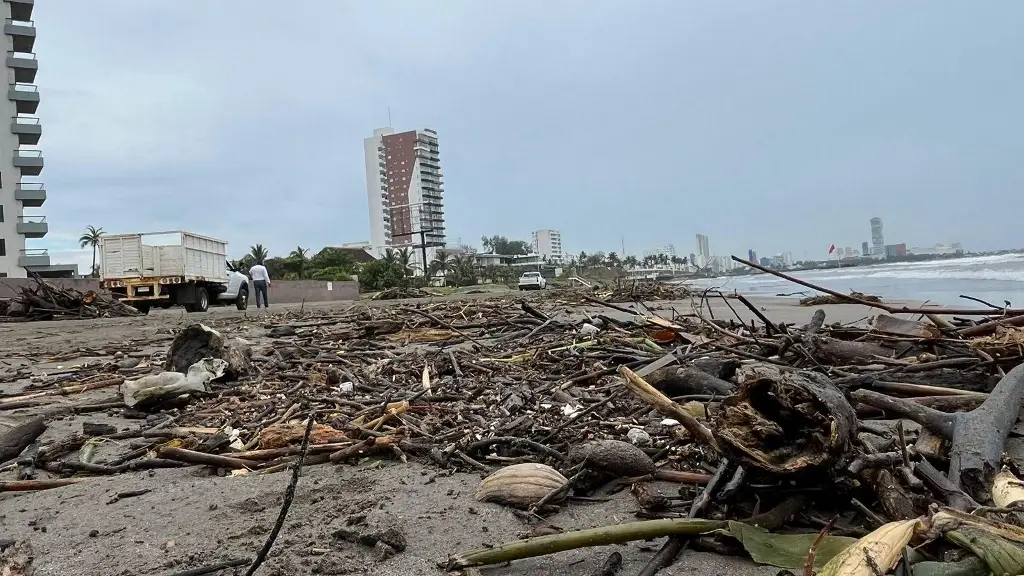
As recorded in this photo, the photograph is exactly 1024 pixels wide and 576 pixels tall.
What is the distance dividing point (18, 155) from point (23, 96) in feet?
17.8

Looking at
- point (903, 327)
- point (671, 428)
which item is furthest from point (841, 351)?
point (671, 428)

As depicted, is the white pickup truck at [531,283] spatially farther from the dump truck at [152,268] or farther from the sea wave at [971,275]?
the dump truck at [152,268]

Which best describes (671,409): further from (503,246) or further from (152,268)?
(503,246)

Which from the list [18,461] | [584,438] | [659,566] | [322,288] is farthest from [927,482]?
[322,288]

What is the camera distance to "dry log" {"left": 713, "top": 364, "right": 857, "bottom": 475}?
151 cm

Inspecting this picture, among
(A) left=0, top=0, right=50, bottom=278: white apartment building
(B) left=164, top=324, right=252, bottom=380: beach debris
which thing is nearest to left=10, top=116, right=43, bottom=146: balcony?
(A) left=0, top=0, right=50, bottom=278: white apartment building

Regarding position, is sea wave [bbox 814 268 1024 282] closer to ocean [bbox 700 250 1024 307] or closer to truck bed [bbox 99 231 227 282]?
ocean [bbox 700 250 1024 307]

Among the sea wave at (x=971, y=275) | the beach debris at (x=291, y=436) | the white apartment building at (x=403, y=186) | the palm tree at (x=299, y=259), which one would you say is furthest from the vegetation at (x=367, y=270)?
the white apartment building at (x=403, y=186)

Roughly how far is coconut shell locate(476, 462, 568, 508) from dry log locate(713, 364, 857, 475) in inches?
29.2

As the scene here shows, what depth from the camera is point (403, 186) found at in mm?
140250

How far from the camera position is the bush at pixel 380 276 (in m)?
46.4

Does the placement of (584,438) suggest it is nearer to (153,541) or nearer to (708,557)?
(708,557)

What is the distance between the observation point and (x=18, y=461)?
298 centimetres

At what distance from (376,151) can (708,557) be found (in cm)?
15071
